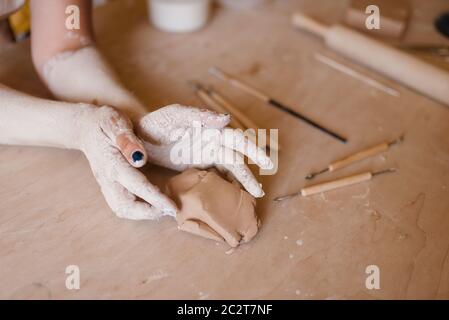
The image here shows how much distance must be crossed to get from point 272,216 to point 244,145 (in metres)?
0.14

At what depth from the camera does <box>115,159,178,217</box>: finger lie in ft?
2.31

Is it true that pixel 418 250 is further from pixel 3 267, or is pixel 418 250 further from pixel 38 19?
pixel 38 19

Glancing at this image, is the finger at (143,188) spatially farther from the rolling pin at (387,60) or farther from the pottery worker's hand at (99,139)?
the rolling pin at (387,60)

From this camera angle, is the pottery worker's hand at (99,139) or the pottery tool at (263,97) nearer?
the pottery worker's hand at (99,139)

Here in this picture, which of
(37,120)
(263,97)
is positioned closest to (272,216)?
(263,97)

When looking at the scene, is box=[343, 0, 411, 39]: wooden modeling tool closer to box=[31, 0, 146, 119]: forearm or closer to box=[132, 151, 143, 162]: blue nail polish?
box=[31, 0, 146, 119]: forearm

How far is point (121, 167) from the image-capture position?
0.72 m

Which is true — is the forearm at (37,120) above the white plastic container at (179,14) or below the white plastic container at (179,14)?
below

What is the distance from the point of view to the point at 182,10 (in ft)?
3.88

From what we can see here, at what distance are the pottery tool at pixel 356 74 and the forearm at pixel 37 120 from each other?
0.67 metres

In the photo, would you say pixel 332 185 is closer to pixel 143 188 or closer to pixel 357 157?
pixel 357 157

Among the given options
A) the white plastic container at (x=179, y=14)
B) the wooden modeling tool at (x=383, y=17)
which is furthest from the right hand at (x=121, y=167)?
the wooden modeling tool at (x=383, y=17)

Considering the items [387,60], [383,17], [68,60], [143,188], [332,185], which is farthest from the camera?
[383,17]

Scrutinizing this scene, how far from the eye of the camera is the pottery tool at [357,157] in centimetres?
86
